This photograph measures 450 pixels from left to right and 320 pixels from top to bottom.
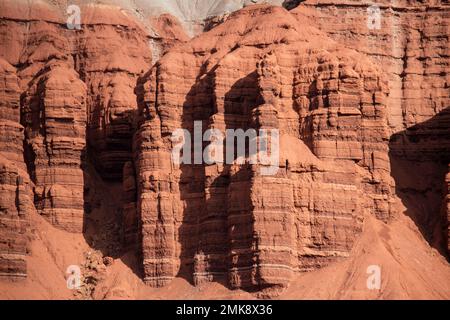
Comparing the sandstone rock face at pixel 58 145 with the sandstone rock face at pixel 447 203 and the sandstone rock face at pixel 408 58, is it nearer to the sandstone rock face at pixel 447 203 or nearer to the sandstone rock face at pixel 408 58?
the sandstone rock face at pixel 408 58

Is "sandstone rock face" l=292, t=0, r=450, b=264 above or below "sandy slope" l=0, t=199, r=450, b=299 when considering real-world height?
above

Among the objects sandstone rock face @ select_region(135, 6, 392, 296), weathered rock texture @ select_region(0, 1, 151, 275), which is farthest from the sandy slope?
weathered rock texture @ select_region(0, 1, 151, 275)

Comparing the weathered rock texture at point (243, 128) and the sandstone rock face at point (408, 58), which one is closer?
the weathered rock texture at point (243, 128)

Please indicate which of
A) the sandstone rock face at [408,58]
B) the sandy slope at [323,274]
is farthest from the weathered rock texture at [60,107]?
the sandstone rock face at [408,58]

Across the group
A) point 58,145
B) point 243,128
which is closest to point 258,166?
point 243,128

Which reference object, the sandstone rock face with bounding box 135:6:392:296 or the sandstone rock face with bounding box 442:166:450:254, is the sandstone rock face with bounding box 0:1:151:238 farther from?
the sandstone rock face with bounding box 442:166:450:254

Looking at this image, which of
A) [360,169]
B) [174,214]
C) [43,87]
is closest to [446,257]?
[360,169]

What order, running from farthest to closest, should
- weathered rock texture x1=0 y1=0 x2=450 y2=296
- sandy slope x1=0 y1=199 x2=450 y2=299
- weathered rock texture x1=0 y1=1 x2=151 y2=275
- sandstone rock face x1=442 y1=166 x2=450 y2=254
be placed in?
weathered rock texture x1=0 y1=1 x2=151 y2=275 → sandstone rock face x1=442 y1=166 x2=450 y2=254 → weathered rock texture x1=0 y1=0 x2=450 y2=296 → sandy slope x1=0 y1=199 x2=450 y2=299

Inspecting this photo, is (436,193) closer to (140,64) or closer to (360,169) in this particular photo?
(360,169)
